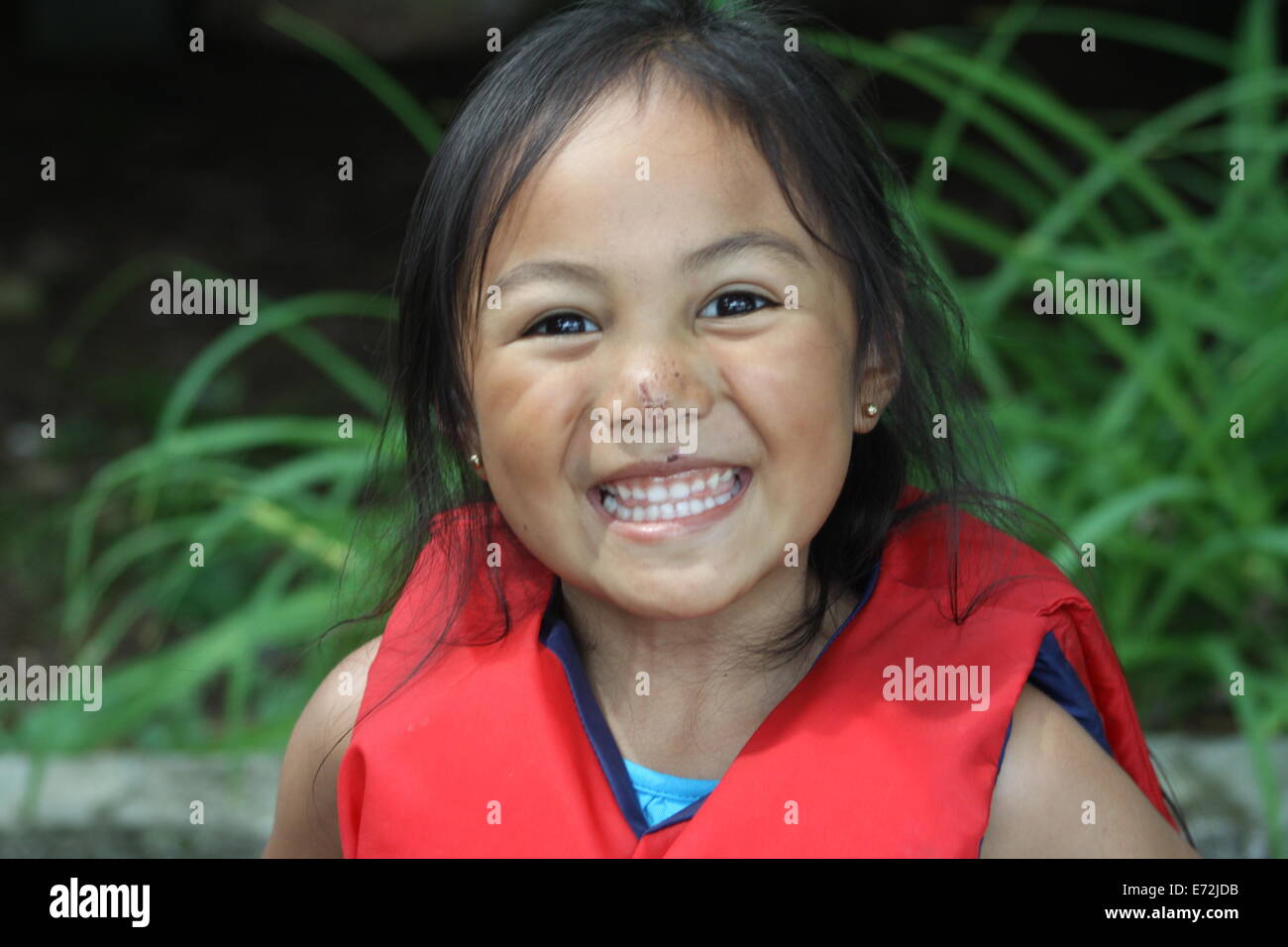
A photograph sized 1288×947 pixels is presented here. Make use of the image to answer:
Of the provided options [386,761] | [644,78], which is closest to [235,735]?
[386,761]

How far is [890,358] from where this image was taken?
1314 millimetres

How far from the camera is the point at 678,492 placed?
119 centimetres

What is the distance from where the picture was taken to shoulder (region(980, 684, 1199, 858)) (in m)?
1.19

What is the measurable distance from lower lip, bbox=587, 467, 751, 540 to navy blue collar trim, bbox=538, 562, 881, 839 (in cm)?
18

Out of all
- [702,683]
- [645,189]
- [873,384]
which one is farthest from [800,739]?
[645,189]

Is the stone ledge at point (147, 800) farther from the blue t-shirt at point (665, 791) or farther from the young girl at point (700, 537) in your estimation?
the blue t-shirt at point (665, 791)

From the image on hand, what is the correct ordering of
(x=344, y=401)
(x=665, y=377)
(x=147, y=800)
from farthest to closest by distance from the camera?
1. (x=344, y=401)
2. (x=147, y=800)
3. (x=665, y=377)

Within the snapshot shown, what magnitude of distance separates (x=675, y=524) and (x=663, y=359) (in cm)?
13

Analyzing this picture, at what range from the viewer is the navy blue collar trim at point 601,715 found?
48.8 inches

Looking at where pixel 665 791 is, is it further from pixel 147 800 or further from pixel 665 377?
pixel 147 800

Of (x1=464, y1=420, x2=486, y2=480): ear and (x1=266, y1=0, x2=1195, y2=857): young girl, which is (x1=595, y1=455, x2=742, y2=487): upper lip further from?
(x1=464, y1=420, x2=486, y2=480): ear

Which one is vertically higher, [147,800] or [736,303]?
[736,303]

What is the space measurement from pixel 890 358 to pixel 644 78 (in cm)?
32

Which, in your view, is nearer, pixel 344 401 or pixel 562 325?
pixel 562 325
